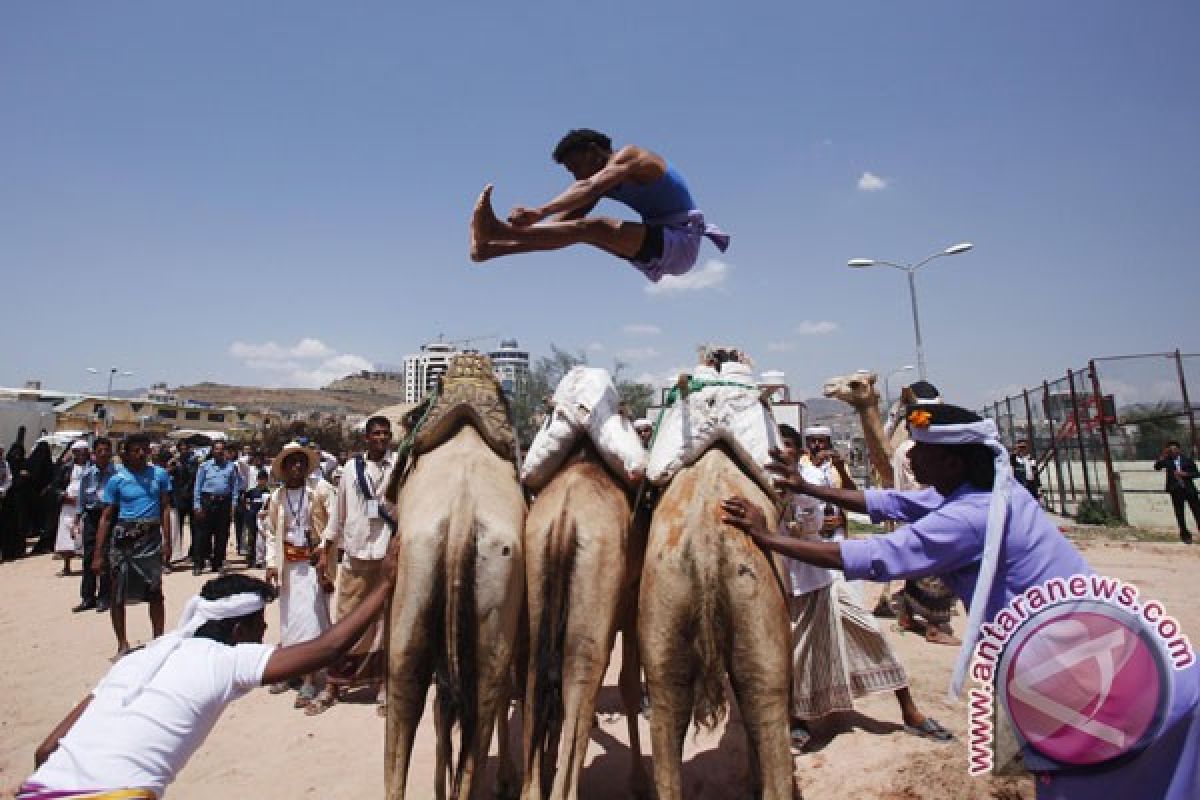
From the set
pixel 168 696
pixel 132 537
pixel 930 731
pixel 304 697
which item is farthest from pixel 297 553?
pixel 930 731

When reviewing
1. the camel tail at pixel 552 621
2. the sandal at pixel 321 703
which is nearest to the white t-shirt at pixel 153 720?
the camel tail at pixel 552 621

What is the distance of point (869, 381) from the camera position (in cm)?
568

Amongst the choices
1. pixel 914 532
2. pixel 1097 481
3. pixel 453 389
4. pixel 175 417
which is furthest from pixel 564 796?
pixel 175 417

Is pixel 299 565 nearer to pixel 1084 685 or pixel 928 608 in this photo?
pixel 1084 685

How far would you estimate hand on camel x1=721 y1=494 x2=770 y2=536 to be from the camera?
3055 millimetres

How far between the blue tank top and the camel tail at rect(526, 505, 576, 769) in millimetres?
2104

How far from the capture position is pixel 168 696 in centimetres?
249

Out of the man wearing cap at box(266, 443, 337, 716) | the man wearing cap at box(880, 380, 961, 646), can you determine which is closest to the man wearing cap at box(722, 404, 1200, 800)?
the man wearing cap at box(880, 380, 961, 646)

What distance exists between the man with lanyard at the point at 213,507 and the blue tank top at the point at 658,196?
38.8 ft

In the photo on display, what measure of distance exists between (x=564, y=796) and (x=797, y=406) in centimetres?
1227

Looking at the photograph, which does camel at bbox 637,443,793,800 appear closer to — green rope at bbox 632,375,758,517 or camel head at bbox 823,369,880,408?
green rope at bbox 632,375,758,517

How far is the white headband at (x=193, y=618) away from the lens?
259 cm

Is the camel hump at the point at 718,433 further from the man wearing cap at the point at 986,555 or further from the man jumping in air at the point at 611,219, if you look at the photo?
the man jumping in air at the point at 611,219

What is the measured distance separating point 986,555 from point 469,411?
2827 mm
